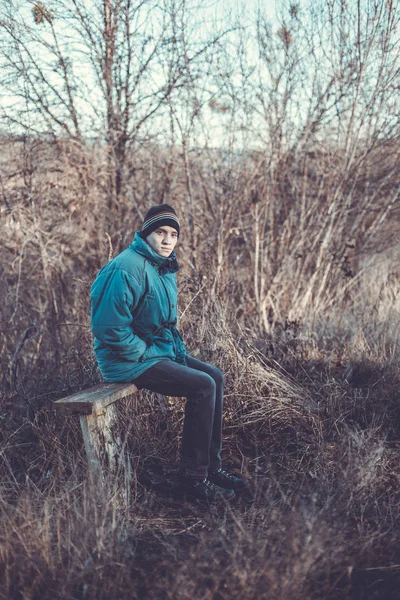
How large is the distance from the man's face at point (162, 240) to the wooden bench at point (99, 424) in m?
0.83

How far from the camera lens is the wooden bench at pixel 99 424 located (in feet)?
10.6

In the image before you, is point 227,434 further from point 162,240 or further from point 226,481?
point 162,240

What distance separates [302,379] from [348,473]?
5.94 feet

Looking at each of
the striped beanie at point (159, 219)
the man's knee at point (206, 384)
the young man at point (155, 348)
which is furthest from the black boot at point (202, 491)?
the striped beanie at point (159, 219)

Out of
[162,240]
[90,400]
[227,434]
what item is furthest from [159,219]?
[227,434]

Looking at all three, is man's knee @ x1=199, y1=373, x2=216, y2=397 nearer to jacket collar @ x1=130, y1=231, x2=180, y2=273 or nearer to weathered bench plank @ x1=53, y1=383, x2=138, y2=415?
weathered bench plank @ x1=53, y1=383, x2=138, y2=415

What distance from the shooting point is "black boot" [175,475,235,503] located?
3494mm

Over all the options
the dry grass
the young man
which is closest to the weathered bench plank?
the young man

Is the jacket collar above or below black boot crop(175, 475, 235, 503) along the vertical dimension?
above

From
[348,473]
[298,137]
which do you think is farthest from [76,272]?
[348,473]

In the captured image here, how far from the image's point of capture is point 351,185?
7672mm

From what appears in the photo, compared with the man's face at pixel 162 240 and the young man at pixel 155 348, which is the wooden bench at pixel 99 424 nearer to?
the young man at pixel 155 348

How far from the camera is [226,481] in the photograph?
368cm

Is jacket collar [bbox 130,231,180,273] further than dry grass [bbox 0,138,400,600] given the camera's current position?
Yes
